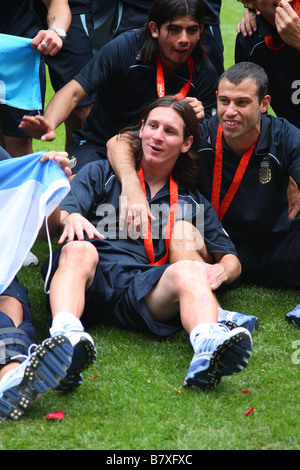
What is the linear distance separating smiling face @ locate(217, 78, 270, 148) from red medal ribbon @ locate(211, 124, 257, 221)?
93 millimetres

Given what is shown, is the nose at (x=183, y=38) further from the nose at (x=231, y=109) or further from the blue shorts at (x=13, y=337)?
the blue shorts at (x=13, y=337)

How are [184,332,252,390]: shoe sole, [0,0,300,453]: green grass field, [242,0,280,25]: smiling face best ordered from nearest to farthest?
[0,0,300,453]: green grass field, [184,332,252,390]: shoe sole, [242,0,280,25]: smiling face

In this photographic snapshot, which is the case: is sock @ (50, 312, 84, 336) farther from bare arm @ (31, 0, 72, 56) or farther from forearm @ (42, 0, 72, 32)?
forearm @ (42, 0, 72, 32)

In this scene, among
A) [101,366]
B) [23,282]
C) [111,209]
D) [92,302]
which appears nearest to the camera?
[101,366]

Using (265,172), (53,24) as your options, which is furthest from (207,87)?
(53,24)

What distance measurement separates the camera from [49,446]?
2777 mm

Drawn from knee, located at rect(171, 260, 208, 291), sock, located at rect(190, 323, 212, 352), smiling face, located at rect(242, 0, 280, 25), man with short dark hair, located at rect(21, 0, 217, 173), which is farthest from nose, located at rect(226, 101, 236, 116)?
sock, located at rect(190, 323, 212, 352)

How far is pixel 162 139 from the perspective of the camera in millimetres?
4168

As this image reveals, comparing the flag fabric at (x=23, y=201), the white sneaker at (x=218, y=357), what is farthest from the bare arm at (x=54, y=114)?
the white sneaker at (x=218, y=357)

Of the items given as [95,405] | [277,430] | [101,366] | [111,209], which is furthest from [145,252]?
[277,430]

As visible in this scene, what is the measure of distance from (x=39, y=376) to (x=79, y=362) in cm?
27

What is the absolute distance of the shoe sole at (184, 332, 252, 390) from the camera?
3.06m
